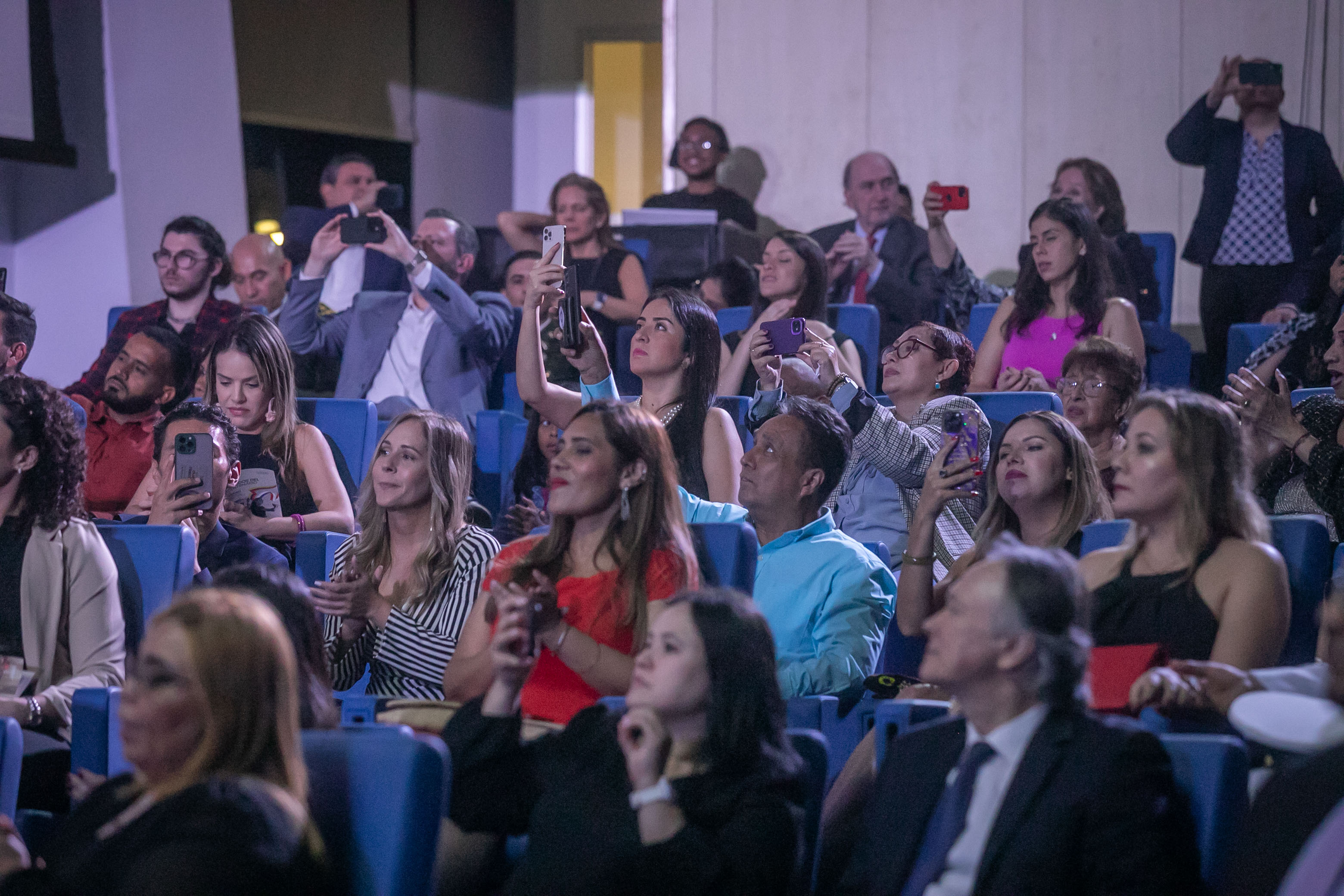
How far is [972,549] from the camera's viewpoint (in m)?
2.51

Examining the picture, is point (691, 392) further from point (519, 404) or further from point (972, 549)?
point (519, 404)

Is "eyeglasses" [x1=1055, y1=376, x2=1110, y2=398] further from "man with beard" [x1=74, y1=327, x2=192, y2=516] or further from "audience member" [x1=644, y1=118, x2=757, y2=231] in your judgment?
"audience member" [x1=644, y1=118, x2=757, y2=231]

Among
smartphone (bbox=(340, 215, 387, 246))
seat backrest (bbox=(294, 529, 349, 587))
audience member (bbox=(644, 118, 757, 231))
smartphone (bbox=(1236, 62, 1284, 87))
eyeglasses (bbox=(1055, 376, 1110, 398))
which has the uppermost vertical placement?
smartphone (bbox=(1236, 62, 1284, 87))

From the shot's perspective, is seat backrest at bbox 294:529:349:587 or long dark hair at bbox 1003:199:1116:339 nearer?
seat backrest at bbox 294:529:349:587

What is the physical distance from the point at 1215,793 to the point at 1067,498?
1032 millimetres

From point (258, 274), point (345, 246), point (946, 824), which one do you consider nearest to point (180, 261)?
point (345, 246)

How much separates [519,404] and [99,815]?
10.2 ft

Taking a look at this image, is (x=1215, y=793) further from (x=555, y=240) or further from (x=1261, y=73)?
(x=1261, y=73)

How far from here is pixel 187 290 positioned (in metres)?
4.50

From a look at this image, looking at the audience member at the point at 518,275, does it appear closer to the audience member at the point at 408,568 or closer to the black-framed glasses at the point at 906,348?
the black-framed glasses at the point at 906,348

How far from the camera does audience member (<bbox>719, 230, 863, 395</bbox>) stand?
13.0 feet

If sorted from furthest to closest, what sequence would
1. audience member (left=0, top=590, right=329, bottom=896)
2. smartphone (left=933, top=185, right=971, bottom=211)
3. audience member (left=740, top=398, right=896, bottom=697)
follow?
smartphone (left=933, top=185, right=971, bottom=211), audience member (left=740, top=398, right=896, bottom=697), audience member (left=0, top=590, right=329, bottom=896)

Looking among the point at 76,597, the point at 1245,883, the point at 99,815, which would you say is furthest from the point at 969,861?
the point at 76,597

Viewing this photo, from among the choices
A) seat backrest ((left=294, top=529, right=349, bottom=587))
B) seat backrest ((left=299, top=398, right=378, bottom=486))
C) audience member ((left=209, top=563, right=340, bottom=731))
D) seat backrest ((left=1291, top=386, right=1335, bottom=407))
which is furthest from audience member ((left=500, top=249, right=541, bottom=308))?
audience member ((left=209, top=563, right=340, bottom=731))
